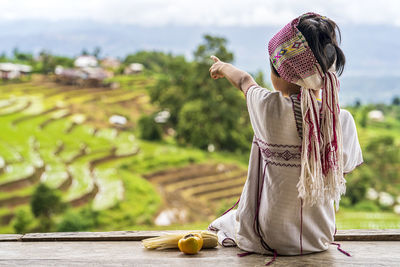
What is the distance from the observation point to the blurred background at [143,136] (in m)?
9.52

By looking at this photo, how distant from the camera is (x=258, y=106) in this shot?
103 centimetres

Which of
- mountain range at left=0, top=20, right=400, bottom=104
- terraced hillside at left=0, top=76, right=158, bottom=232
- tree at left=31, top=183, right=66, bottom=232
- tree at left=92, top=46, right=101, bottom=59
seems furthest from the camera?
mountain range at left=0, top=20, right=400, bottom=104

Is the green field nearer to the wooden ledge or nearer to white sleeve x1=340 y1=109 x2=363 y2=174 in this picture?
A: the wooden ledge

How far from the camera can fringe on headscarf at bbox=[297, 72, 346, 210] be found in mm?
1014

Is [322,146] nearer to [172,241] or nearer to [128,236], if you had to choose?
[172,241]

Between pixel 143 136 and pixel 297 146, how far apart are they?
1059 centimetres

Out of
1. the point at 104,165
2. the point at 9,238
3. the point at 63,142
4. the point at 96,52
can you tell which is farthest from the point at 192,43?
the point at 9,238

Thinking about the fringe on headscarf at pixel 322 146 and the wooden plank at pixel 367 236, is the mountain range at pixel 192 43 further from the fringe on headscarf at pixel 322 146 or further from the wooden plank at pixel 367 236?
the fringe on headscarf at pixel 322 146

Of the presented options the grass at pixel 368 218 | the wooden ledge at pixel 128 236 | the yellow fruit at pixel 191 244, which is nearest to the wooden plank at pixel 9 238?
the wooden ledge at pixel 128 236

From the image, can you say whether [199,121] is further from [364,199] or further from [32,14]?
[32,14]

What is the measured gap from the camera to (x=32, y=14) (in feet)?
54.5

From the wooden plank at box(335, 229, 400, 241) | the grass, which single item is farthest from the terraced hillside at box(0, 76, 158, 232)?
the wooden plank at box(335, 229, 400, 241)

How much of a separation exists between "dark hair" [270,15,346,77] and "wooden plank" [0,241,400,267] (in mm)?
429

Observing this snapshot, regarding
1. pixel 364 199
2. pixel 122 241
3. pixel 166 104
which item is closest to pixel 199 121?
pixel 166 104
